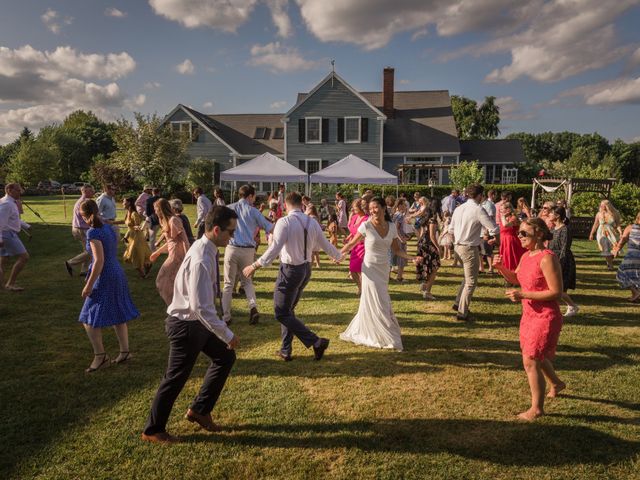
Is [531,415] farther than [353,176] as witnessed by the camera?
No

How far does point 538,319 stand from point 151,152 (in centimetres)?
3139

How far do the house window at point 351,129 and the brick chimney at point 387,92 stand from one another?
3.97 m

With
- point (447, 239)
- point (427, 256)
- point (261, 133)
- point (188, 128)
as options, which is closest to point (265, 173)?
point (447, 239)

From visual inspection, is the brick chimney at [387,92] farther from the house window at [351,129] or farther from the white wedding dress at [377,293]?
the white wedding dress at [377,293]

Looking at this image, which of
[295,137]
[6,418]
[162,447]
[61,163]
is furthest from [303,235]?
[61,163]

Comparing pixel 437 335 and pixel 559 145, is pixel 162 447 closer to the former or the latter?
pixel 437 335

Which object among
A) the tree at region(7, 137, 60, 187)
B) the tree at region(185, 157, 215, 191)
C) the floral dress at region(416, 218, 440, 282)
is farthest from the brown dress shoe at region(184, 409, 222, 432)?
the tree at region(7, 137, 60, 187)

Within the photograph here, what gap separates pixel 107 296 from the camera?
495 centimetres

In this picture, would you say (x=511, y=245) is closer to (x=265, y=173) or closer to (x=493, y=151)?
(x=265, y=173)

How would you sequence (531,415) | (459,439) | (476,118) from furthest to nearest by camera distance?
(476,118) < (531,415) < (459,439)

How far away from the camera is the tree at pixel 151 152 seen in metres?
30.7

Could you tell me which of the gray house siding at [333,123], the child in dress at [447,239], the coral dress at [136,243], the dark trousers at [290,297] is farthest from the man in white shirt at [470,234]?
the gray house siding at [333,123]

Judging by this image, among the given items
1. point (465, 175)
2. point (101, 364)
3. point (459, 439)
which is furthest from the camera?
point (465, 175)

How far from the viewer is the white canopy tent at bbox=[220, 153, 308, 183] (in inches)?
682
